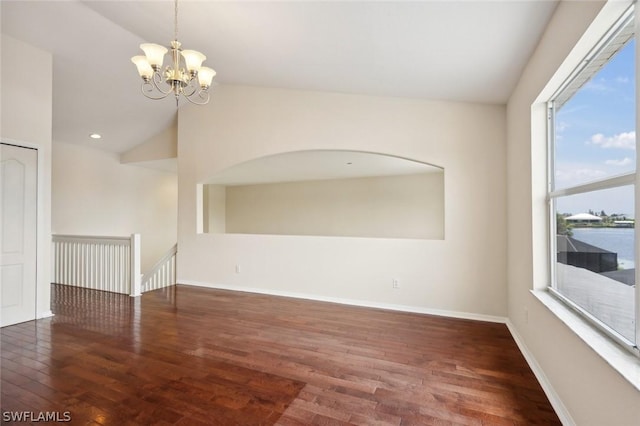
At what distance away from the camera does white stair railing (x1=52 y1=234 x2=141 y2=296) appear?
485 centimetres

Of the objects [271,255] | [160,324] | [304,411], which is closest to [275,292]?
[271,255]

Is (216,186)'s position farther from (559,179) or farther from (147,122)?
(559,179)

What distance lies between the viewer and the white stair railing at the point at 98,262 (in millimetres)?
4852

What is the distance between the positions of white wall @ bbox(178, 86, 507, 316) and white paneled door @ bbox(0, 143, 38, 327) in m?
2.14

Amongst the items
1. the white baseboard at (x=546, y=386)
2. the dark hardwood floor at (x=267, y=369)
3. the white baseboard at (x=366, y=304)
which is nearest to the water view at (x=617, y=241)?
the white baseboard at (x=546, y=386)

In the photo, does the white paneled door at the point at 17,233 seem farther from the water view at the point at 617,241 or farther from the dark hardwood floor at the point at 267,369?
the water view at the point at 617,241

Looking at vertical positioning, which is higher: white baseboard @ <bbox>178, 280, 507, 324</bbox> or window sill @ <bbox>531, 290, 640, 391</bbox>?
window sill @ <bbox>531, 290, 640, 391</bbox>

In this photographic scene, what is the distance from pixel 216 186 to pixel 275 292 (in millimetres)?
5153

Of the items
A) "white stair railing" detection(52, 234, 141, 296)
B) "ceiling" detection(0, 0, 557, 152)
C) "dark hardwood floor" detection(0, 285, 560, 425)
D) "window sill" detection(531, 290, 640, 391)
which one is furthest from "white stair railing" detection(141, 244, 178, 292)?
"window sill" detection(531, 290, 640, 391)

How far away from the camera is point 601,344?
61.4 inches

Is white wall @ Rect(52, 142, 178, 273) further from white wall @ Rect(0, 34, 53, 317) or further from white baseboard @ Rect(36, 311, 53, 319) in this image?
white baseboard @ Rect(36, 311, 53, 319)

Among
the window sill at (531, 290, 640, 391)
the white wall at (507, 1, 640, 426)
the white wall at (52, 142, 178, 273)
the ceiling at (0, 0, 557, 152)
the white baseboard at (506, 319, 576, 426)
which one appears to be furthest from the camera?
the white wall at (52, 142, 178, 273)

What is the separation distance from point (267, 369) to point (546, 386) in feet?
6.97

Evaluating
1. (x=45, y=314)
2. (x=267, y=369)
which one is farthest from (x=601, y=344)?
(x=45, y=314)
